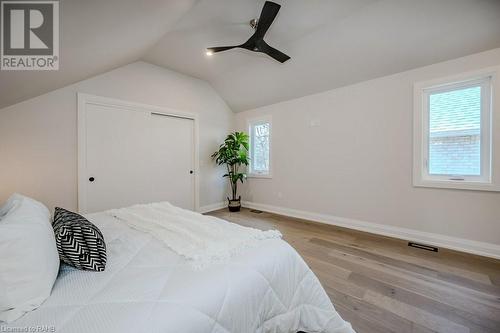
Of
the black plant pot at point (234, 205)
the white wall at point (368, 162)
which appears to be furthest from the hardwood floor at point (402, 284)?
the black plant pot at point (234, 205)

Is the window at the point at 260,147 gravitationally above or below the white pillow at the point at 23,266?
above

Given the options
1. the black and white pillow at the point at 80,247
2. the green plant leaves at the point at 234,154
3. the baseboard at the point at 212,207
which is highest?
the green plant leaves at the point at 234,154

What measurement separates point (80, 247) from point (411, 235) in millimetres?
3492

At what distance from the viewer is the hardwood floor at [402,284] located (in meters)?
1.39

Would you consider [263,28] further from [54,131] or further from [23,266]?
[54,131]

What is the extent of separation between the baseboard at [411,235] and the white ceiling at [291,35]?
2187 mm

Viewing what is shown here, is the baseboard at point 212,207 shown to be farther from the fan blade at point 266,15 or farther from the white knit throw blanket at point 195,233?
the fan blade at point 266,15

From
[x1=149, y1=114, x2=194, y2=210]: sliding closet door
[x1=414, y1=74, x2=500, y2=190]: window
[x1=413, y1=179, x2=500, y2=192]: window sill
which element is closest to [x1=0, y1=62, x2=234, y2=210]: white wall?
[x1=149, y1=114, x2=194, y2=210]: sliding closet door

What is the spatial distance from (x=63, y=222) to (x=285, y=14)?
2.75 m

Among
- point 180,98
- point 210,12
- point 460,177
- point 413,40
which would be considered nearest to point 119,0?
point 210,12

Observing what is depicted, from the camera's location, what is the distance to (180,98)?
12.7ft

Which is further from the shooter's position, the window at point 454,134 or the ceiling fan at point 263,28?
the window at point 454,134

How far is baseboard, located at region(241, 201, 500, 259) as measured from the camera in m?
2.29

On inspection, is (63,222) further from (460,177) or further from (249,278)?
Result: (460,177)
